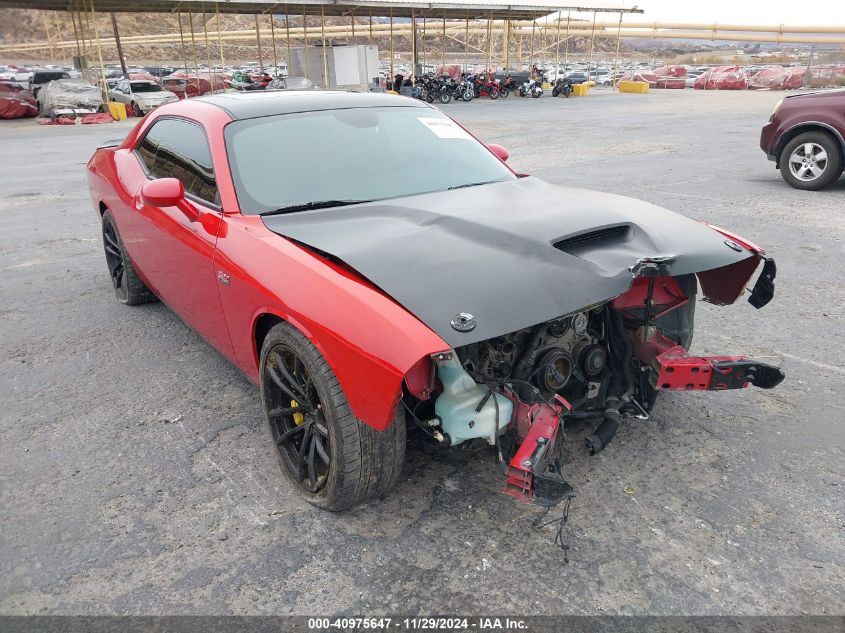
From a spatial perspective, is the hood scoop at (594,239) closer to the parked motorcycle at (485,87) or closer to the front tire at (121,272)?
the front tire at (121,272)

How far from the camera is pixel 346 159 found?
3385 mm

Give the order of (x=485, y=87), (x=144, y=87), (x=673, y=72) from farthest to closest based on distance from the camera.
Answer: (x=673, y=72)
(x=485, y=87)
(x=144, y=87)

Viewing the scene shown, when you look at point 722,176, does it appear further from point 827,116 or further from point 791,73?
point 791,73

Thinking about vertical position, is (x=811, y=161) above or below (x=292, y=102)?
below

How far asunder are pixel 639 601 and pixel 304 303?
1541 millimetres

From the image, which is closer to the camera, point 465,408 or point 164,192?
point 465,408

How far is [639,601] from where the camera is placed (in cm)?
215

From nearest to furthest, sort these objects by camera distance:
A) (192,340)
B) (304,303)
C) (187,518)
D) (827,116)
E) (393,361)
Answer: (393,361) → (304,303) → (187,518) → (192,340) → (827,116)

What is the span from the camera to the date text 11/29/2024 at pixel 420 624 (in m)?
2.07

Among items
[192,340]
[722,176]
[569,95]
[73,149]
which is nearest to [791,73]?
[569,95]

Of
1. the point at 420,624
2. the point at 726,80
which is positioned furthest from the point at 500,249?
the point at 726,80

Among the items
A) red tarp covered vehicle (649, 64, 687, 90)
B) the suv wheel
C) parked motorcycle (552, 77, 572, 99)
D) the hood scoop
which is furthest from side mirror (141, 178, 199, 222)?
red tarp covered vehicle (649, 64, 687, 90)

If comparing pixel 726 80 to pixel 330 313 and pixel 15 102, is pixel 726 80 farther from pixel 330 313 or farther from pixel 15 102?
pixel 330 313

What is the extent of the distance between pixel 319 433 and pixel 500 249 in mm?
1015
